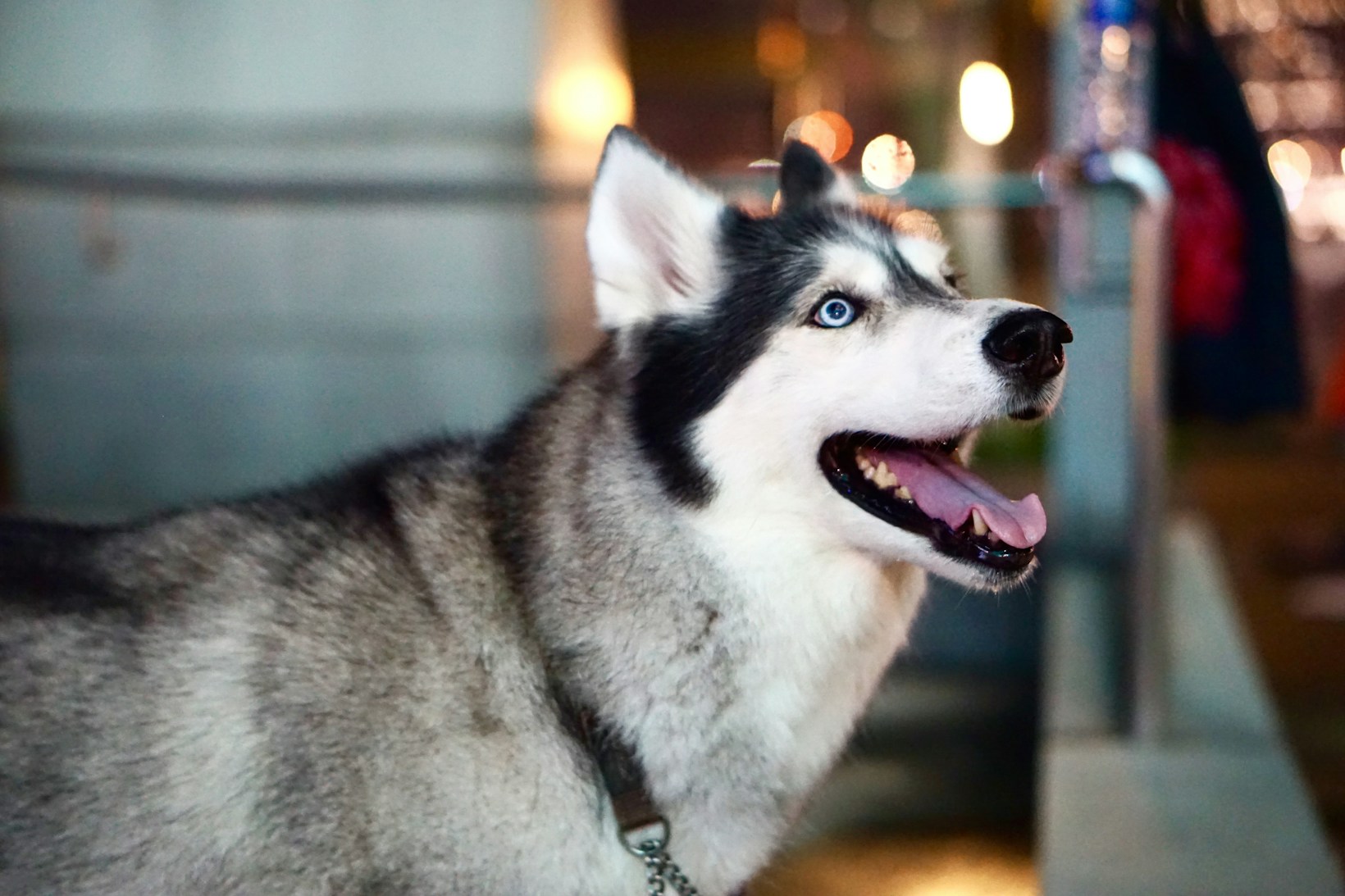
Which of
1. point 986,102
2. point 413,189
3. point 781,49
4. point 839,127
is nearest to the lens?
point 413,189

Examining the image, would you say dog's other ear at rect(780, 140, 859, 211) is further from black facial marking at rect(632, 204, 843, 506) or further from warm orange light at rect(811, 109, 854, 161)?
warm orange light at rect(811, 109, 854, 161)

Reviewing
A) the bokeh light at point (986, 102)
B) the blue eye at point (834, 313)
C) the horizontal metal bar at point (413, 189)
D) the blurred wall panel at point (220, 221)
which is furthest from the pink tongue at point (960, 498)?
the bokeh light at point (986, 102)

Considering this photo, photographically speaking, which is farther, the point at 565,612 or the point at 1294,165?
the point at 1294,165

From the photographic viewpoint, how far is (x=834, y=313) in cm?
240

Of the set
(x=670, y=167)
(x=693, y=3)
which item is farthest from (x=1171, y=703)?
(x=693, y=3)

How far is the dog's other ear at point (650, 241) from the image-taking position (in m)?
2.42

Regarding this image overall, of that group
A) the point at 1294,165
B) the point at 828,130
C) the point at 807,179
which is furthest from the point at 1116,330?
the point at 1294,165

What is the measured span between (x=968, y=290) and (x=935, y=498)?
748mm

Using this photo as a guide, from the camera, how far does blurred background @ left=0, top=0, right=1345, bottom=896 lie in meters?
3.71

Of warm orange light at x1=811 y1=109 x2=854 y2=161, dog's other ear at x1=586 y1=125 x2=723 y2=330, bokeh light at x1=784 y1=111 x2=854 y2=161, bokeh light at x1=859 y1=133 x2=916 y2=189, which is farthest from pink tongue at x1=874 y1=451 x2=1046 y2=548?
warm orange light at x1=811 y1=109 x2=854 y2=161

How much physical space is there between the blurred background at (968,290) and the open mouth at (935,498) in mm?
977

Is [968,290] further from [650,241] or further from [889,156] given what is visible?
[889,156]

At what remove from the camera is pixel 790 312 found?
2402 mm

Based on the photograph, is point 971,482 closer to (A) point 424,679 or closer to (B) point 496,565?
(B) point 496,565
